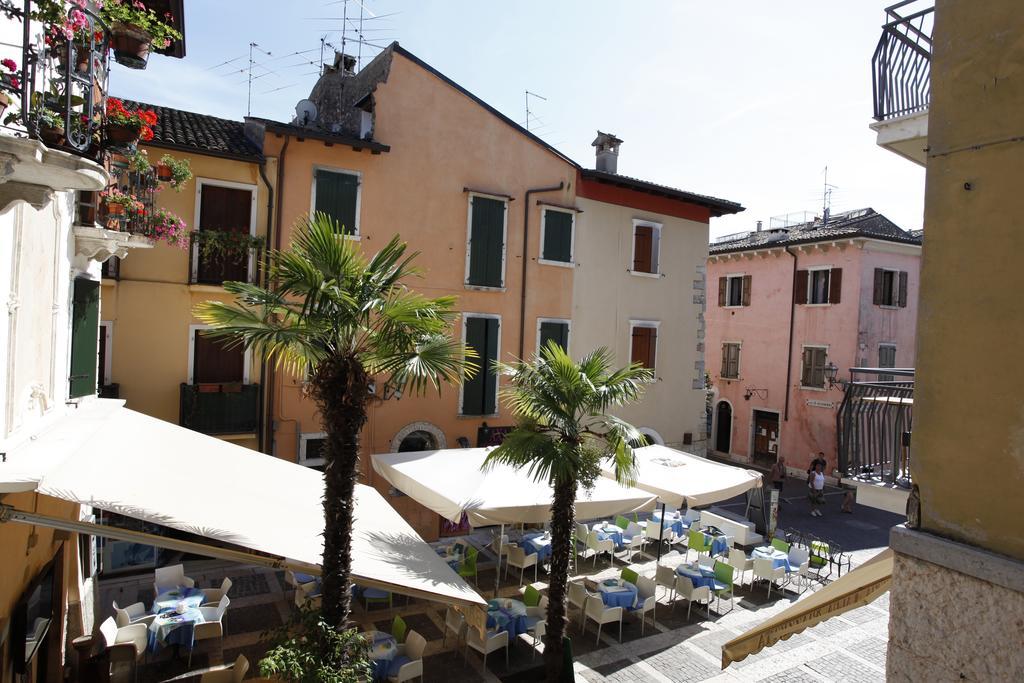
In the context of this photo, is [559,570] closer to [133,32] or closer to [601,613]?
[601,613]

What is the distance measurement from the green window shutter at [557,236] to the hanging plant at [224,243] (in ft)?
23.9

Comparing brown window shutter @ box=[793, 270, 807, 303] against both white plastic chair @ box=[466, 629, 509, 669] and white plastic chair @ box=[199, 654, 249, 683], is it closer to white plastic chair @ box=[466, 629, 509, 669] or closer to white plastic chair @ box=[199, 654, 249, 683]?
white plastic chair @ box=[466, 629, 509, 669]

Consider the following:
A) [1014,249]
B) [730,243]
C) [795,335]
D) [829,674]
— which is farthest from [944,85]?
[730,243]

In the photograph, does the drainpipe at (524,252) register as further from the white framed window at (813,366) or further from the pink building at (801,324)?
the white framed window at (813,366)

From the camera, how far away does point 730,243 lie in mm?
28766

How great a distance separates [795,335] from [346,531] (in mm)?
22124

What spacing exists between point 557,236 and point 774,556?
9349mm

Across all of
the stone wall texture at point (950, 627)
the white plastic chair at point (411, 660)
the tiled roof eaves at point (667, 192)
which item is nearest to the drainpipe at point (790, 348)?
the tiled roof eaves at point (667, 192)

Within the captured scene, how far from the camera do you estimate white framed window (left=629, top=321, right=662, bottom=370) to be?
708 inches

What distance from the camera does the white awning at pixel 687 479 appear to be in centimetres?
1075

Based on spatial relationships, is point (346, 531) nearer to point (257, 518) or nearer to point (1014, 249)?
point (257, 518)

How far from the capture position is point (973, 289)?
3.00m

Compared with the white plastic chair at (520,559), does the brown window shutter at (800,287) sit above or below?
above

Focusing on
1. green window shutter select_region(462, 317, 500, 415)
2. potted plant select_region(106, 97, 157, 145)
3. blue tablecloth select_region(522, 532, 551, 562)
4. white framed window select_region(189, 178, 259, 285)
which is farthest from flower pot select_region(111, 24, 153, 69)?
blue tablecloth select_region(522, 532, 551, 562)
